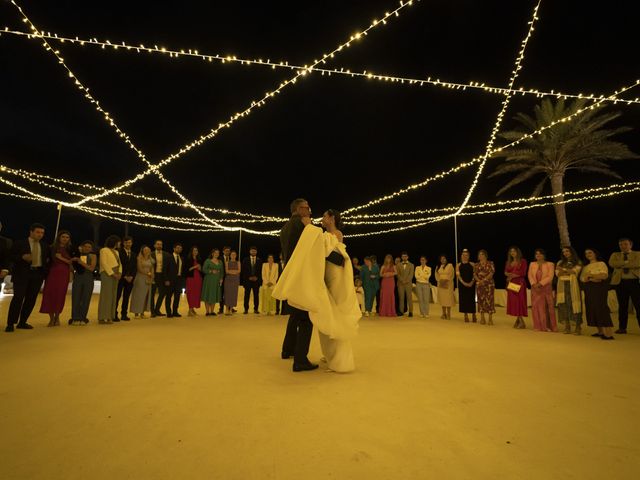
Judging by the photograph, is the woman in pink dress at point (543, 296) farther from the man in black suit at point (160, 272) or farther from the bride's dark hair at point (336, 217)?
the man in black suit at point (160, 272)

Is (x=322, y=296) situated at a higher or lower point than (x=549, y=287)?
lower

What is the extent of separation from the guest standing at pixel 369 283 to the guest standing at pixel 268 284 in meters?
2.19

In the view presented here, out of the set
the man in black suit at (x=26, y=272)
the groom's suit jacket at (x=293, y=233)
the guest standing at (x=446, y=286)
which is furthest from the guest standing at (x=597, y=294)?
the man in black suit at (x=26, y=272)

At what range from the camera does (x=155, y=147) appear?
41.8 ft

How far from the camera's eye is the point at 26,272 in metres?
5.46

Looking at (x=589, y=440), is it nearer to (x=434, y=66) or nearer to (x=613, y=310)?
(x=434, y=66)

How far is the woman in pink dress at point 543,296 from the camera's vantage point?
259 inches

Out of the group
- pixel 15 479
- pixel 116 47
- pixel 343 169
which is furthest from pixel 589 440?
pixel 343 169

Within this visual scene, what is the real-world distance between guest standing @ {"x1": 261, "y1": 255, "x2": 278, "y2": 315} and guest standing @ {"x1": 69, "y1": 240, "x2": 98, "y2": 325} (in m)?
3.62

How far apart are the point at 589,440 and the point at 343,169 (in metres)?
21.4

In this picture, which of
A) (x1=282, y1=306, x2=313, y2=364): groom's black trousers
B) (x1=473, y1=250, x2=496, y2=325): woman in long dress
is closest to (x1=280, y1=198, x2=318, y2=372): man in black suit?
(x1=282, y1=306, x2=313, y2=364): groom's black trousers

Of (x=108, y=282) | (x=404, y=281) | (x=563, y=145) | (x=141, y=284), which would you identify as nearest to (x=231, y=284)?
(x=141, y=284)

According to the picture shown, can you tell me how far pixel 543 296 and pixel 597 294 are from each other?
869 millimetres

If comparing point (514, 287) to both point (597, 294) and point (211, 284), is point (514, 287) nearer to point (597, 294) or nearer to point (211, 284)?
point (597, 294)
